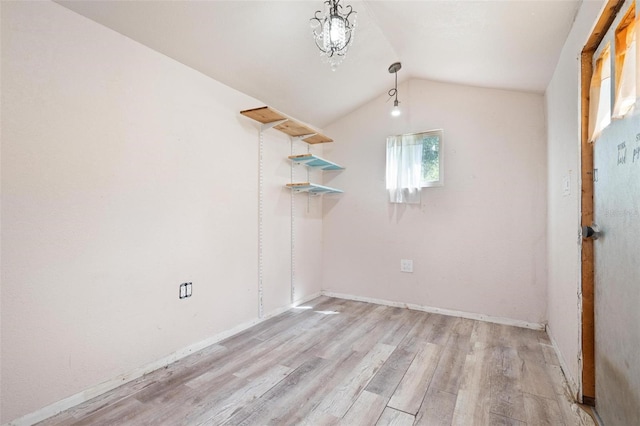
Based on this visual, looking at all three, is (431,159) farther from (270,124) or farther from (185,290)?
(185,290)

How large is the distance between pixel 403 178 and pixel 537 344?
1.89 m

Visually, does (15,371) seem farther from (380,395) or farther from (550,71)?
(550,71)

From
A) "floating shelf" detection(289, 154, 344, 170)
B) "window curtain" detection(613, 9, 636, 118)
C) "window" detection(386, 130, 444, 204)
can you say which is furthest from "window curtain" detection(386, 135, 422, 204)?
"window curtain" detection(613, 9, 636, 118)

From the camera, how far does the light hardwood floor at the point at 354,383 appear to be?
1482 mm

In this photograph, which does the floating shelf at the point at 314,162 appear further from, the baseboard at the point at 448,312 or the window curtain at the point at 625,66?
the window curtain at the point at 625,66

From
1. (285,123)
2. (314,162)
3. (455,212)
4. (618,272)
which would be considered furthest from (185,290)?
(455,212)

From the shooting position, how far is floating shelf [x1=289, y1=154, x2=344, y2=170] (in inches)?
119

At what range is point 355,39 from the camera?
2.31 m

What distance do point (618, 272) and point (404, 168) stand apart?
2196 mm

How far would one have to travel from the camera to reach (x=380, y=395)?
1.66 metres

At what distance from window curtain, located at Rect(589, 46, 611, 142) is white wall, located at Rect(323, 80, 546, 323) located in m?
1.39

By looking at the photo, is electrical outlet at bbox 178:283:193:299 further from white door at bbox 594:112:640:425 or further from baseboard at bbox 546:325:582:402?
baseboard at bbox 546:325:582:402

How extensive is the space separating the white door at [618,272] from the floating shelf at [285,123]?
2.12m

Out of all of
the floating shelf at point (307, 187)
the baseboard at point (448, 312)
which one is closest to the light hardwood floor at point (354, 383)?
the baseboard at point (448, 312)
